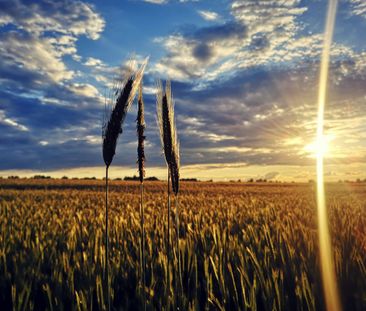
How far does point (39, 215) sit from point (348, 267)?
226 inches

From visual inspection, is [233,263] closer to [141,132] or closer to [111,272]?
[111,272]

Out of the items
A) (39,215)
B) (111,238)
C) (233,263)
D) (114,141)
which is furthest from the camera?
(39,215)

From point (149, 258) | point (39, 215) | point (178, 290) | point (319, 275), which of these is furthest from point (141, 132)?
point (39, 215)

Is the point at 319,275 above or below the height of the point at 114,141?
below

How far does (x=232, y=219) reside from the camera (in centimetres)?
642

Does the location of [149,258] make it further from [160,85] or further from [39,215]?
[39,215]

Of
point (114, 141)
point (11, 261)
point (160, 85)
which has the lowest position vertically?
point (11, 261)

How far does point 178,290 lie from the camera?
2.88m

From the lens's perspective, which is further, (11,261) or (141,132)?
(11,261)

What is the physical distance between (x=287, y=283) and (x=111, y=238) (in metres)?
2.35

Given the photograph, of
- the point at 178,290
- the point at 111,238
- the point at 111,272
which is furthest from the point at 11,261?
the point at 178,290

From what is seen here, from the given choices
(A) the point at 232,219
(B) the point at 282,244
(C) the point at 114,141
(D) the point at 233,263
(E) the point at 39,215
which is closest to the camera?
(C) the point at 114,141

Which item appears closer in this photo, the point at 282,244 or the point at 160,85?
the point at 160,85

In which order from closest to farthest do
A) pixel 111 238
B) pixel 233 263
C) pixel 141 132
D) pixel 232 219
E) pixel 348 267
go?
pixel 141 132
pixel 348 267
pixel 233 263
pixel 111 238
pixel 232 219
